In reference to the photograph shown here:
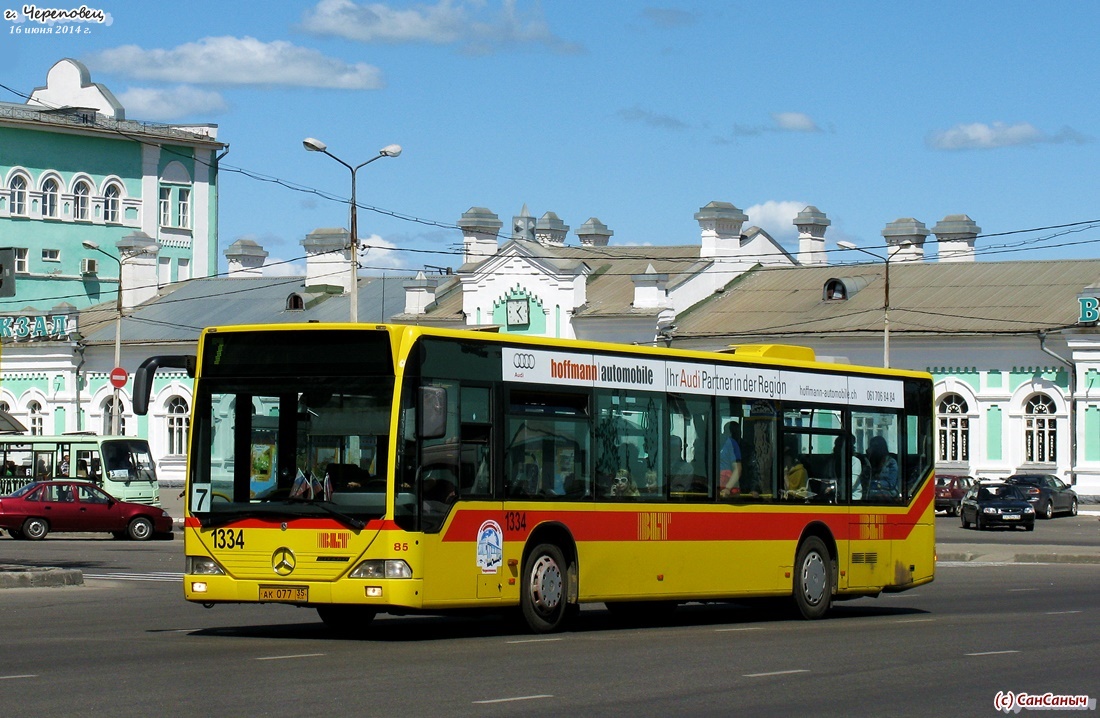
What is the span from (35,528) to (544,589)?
25.3 meters

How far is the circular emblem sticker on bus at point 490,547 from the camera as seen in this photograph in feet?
51.7

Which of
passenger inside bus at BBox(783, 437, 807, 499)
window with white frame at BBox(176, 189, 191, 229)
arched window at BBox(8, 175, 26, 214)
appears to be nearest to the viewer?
passenger inside bus at BBox(783, 437, 807, 499)

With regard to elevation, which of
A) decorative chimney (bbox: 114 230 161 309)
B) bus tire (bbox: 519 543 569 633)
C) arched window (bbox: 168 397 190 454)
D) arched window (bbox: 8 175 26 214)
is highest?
arched window (bbox: 8 175 26 214)

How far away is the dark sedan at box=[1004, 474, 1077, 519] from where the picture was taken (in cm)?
5219

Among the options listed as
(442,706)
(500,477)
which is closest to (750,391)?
(500,477)

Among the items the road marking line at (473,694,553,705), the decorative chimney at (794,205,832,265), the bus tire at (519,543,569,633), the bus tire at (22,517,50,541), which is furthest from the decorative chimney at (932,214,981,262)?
the road marking line at (473,694,553,705)

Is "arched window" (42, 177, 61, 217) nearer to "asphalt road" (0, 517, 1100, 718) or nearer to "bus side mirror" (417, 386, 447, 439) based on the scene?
"asphalt road" (0, 517, 1100, 718)

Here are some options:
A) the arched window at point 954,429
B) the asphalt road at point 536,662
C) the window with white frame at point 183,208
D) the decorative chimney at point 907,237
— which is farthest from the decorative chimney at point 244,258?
the asphalt road at point 536,662

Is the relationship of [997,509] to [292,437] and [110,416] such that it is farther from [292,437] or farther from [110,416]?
[110,416]

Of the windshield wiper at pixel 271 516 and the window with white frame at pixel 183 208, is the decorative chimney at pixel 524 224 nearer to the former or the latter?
the window with white frame at pixel 183 208

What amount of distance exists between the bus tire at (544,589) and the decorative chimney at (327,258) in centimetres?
5813

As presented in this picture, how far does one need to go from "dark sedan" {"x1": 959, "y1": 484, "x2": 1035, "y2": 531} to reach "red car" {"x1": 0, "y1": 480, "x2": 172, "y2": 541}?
21.0 m

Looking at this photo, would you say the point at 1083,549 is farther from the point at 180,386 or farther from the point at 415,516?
the point at 180,386

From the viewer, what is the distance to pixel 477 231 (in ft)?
241
